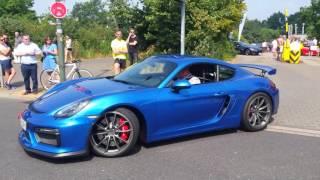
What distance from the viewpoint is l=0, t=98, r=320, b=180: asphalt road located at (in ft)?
17.6

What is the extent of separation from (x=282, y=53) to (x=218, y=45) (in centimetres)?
532

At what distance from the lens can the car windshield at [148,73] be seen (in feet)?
22.0

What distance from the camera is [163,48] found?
21.4 meters

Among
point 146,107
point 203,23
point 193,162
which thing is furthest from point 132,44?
point 193,162

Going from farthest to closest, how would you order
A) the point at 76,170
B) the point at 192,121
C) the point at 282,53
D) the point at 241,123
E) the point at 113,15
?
the point at 282,53
the point at 113,15
the point at 241,123
the point at 192,121
the point at 76,170

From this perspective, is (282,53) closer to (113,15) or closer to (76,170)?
(113,15)

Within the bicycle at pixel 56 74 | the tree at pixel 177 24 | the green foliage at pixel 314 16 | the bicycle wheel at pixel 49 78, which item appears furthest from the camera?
the green foliage at pixel 314 16

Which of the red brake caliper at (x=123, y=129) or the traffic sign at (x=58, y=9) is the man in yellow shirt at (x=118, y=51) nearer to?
the traffic sign at (x=58, y=9)

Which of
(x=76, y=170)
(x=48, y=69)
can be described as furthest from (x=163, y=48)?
(x=76, y=170)

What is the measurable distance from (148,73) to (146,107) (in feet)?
3.21

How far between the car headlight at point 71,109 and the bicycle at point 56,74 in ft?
23.6

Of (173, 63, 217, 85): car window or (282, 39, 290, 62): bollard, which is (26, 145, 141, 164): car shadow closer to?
(173, 63, 217, 85): car window

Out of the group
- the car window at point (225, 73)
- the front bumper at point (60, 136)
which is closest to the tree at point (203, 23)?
the car window at point (225, 73)

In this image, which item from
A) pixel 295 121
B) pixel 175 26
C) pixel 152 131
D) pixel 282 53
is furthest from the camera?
pixel 282 53
